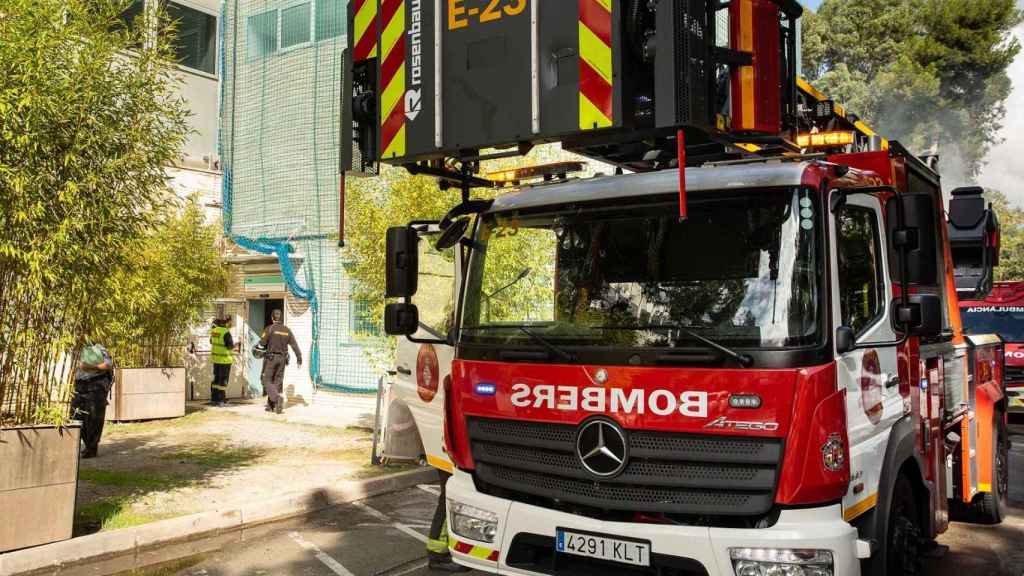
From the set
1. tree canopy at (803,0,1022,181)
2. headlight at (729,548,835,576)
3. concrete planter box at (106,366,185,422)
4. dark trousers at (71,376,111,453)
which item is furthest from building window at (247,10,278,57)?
tree canopy at (803,0,1022,181)

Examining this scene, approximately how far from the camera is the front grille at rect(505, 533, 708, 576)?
12.1ft

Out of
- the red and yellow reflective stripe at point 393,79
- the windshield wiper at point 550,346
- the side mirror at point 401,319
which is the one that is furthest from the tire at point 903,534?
the red and yellow reflective stripe at point 393,79

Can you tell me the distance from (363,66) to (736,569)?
Result: 3.62m

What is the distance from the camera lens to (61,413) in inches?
247

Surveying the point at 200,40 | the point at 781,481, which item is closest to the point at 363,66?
the point at 781,481

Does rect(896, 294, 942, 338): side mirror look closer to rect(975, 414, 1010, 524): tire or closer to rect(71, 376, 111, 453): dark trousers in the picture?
rect(975, 414, 1010, 524): tire

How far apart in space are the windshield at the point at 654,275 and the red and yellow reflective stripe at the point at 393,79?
718 mm

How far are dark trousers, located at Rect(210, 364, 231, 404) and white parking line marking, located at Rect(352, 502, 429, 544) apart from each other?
901 centimetres

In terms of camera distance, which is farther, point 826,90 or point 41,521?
point 826,90

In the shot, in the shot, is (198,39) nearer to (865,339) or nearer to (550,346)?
(550,346)

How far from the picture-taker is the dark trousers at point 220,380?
16453 mm

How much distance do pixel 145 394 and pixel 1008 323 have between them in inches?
567

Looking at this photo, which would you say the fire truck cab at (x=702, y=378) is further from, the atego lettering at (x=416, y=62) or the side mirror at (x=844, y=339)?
the atego lettering at (x=416, y=62)

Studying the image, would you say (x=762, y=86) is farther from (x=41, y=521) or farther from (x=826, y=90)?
(x=826, y=90)
